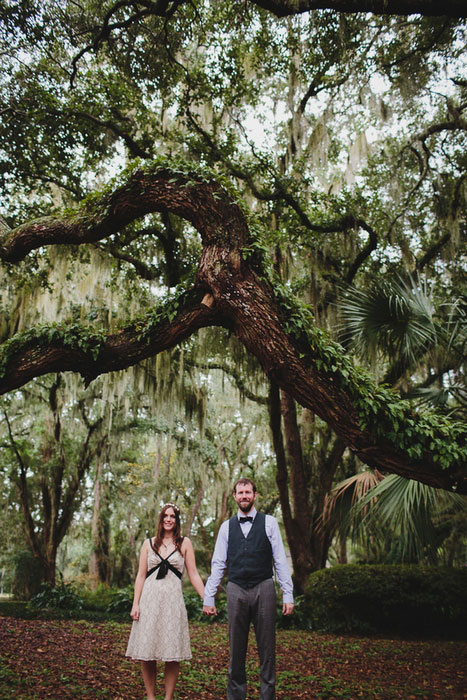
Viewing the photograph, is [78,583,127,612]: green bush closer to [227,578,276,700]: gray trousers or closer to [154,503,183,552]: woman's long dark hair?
[154,503,183,552]: woman's long dark hair

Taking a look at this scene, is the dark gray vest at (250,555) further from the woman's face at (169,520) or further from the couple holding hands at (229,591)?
the woman's face at (169,520)

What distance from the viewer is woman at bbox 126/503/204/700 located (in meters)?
3.15

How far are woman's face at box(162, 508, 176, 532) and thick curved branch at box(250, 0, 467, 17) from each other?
4.36 meters

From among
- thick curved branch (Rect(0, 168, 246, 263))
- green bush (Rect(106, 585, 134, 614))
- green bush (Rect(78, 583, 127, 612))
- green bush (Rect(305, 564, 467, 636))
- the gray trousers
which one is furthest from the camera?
green bush (Rect(78, 583, 127, 612))

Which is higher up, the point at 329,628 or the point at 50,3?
the point at 50,3

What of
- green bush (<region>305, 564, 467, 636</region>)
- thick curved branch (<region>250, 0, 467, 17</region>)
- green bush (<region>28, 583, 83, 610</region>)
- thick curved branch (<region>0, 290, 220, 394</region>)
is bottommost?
green bush (<region>28, 583, 83, 610</region>)

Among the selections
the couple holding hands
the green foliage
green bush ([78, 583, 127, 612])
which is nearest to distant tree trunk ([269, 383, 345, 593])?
green bush ([78, 583, 127, 612])

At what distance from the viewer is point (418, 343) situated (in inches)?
239

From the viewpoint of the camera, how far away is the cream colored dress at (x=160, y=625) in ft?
10.3

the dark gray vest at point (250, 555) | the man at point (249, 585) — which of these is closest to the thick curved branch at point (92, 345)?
the man at point (249, 585)

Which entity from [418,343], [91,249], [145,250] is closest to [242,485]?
[418,343]

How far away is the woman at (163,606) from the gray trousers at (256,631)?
0.86ft

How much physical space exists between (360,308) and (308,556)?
5.45 metres

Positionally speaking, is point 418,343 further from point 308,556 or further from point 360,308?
point 308,556
